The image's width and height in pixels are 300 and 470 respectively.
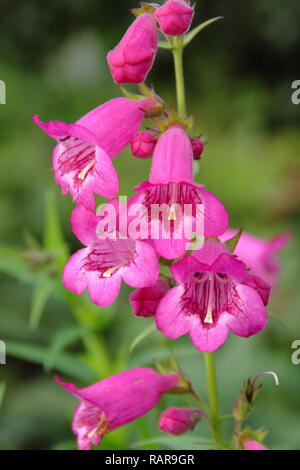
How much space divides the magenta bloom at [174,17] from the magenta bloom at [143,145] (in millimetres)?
233

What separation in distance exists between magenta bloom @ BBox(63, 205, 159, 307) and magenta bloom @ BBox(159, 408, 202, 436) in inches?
14.9

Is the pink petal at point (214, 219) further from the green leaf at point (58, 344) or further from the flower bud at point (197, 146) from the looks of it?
the green leaf at point (58, 344)

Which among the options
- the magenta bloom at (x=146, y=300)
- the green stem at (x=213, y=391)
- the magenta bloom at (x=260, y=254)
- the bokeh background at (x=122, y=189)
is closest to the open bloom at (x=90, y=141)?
the magenta bloom at (x=146, y=300)

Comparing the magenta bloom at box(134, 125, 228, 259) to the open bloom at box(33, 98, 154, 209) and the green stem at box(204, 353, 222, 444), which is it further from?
the green stem at box(204, 353, 222, 444)

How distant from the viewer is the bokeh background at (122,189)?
7.61 ft

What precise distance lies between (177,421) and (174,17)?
0.95m

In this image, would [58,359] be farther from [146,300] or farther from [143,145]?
[143,145]

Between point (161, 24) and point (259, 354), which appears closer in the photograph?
point (161, 24)

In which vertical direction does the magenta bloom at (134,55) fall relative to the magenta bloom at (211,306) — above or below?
above

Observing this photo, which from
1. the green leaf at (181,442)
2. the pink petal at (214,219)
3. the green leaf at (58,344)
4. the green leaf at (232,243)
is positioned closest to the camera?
the pink petal at (214,219)
